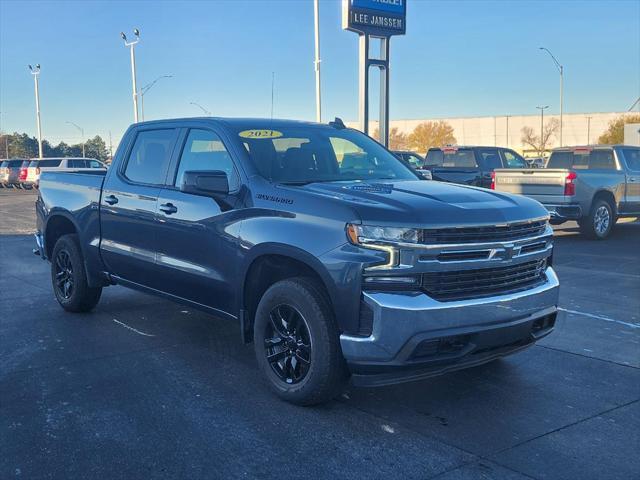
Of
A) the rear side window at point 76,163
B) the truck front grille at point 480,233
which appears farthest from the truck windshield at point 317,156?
the rear side window at point 76,163

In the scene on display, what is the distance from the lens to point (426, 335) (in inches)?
149

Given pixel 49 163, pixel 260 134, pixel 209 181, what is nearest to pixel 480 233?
pixel 209 181

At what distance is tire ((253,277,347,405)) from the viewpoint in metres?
4.12

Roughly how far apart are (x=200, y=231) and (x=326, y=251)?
140cm

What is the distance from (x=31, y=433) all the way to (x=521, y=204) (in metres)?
3.42

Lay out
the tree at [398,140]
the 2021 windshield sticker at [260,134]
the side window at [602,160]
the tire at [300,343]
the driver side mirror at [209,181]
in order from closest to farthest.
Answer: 1. the tire at [300,343]
2. the driver side mirror at [209,181]
3. the 2021 windshield sticker at [260,134]
4. the side window at [602,160]
5. the tree at [398,140]

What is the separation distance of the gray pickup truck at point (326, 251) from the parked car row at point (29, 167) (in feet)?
98.3

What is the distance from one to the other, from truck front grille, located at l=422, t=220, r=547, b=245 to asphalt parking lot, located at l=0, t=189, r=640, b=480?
1141 millimetres

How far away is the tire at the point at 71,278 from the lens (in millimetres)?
6836

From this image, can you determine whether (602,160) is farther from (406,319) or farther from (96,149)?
(96,149)

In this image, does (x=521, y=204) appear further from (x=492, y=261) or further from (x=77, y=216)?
(x=77, y=216)

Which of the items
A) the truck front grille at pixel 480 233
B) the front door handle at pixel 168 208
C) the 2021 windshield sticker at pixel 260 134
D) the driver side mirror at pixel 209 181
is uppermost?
the 2021 windshield sticker at pixel 260 134

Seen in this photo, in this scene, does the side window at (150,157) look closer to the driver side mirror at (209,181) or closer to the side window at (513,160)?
the driver side mirror at (209,181)

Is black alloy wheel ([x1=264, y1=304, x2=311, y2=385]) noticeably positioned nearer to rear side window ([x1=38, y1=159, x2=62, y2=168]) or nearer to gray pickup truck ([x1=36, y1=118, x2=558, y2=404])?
gray pickup truck ([x1=36, y1=118, x2=558, y2=404])
